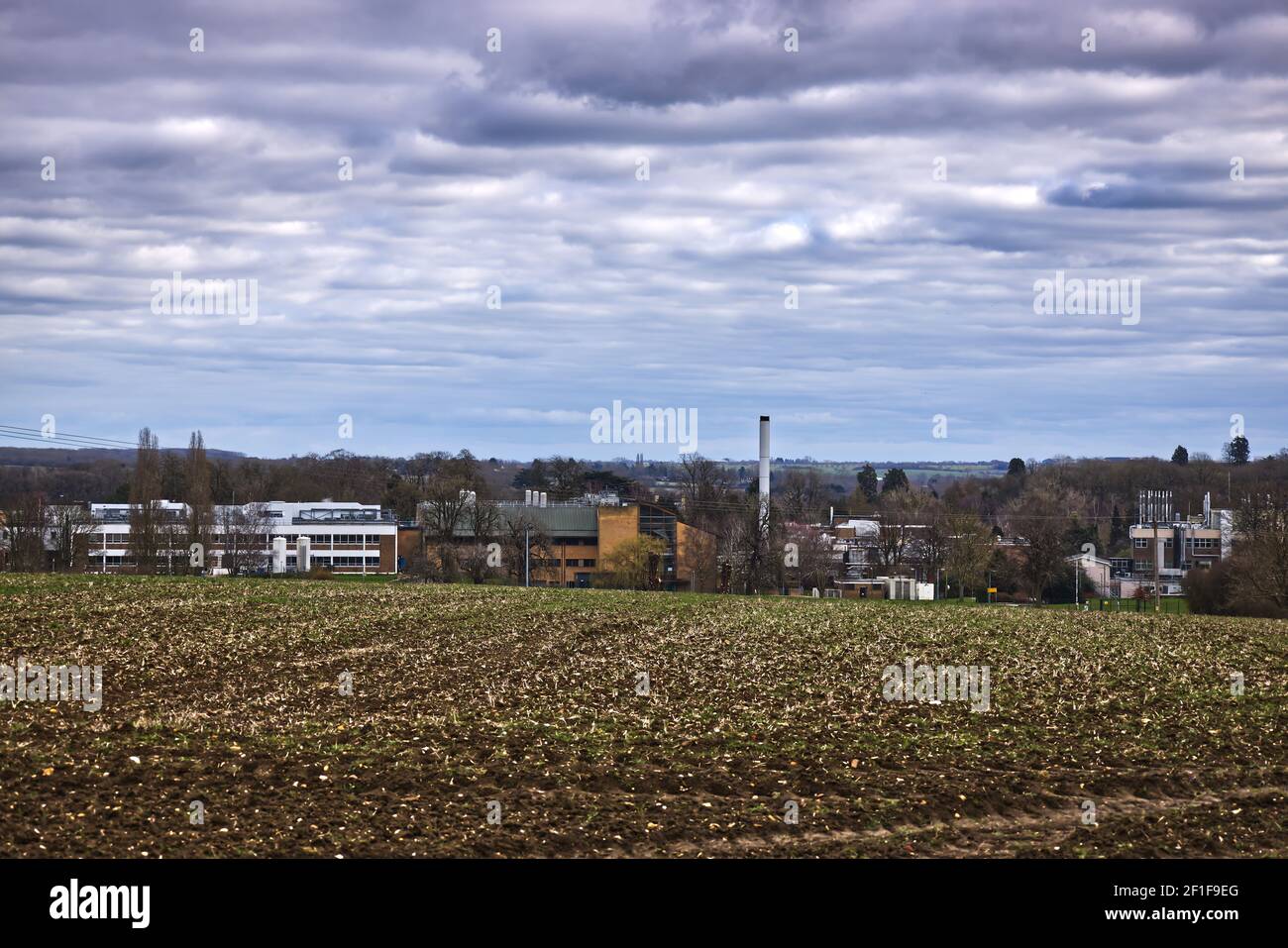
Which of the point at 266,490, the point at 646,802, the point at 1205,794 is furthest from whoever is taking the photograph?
the point at 266,490

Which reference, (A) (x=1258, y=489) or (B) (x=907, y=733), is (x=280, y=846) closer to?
(B) (x=907, y=733)

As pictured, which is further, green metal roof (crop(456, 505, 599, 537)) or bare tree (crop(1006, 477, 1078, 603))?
green metal roof (crop(456, 505, 599, 537))

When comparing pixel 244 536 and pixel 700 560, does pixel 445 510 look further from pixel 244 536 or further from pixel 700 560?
pixel 700 560

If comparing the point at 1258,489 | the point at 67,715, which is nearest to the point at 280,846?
the point at 67,715

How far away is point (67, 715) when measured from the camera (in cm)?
2252

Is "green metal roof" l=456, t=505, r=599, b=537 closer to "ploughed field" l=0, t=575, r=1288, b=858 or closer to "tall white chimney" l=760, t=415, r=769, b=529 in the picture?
"tall white chimney" l=760, t=415, r=769, b=529

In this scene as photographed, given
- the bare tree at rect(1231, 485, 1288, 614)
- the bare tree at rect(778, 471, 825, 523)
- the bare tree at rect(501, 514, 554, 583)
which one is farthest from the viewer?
the bare tree at rect(778, 471, 825, 523)

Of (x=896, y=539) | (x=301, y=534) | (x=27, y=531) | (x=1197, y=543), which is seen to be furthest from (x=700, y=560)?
(x=1197, y=543)

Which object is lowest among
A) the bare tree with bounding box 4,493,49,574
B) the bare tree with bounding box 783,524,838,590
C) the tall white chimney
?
the bare tree with bounding box 783,524,838,590

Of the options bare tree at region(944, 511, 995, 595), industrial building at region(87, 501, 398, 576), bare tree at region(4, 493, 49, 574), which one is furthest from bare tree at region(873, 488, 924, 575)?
bare tree at region(4, 493, 49, 574)

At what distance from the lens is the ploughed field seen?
17.0 m

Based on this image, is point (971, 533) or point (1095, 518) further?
point (1095, 518)

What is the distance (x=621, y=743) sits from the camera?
21.7 m

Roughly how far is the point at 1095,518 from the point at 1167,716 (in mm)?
136181
